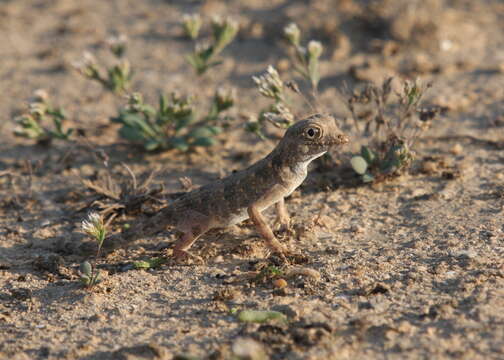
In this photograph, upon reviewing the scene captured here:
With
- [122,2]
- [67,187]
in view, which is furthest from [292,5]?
[67,187]

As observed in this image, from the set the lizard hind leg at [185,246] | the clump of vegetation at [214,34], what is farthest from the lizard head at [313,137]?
the clump of vegetation at [214,34]

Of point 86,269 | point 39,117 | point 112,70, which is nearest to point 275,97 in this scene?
point 112,70

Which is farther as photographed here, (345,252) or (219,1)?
(219,1)

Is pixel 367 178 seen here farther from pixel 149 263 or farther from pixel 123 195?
pixel 123 195

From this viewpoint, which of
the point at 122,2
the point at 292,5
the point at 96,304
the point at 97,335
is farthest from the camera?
the point at 122,2

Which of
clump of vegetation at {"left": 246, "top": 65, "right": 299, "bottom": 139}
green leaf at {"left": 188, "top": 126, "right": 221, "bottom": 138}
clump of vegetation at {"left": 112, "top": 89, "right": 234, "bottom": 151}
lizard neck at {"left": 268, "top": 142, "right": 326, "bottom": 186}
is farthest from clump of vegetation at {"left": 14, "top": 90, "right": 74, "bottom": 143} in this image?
lizard neck at {"left": 268, "top": 142, "right": 326, "bottom": 186}

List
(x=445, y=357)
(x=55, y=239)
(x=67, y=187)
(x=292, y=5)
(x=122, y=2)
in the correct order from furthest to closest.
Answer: (x=122, y=2) < (x=292, y=5) < (x=67, y=187) < (x=55, y=239) < (x=445, y=357)

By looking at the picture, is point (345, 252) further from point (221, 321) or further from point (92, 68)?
point (92, 68)
